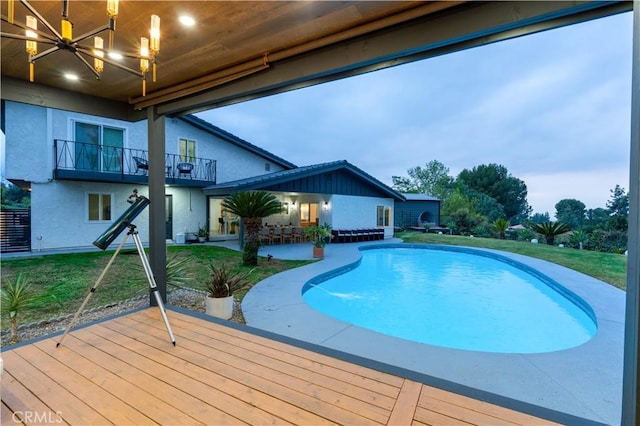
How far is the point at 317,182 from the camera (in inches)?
495

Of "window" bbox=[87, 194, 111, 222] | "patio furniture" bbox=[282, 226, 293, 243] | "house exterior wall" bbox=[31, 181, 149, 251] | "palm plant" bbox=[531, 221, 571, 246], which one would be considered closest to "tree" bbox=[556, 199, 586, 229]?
"palm plant" bbox=[531, 221, 571, 246]

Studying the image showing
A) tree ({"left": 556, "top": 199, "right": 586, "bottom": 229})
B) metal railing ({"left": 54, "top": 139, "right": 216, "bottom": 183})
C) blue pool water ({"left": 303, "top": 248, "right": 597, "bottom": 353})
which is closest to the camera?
blue pool water ({"left": 303, "top": 248, "right": 597, "bottom": 353})

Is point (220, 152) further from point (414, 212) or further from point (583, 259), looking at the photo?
point (583, 259)

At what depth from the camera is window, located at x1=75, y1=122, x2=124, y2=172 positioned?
10.1m

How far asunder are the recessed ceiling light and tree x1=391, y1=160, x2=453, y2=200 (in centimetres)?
3840

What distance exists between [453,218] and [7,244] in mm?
22836

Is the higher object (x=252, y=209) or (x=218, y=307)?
(x=252, y=209)

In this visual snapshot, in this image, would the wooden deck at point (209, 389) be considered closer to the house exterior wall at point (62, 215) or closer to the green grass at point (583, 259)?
the green grass at point (583, 259)

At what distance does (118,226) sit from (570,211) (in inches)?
1197

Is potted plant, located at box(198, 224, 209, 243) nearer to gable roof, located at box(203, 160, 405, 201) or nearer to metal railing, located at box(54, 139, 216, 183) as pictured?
gable roof, located at box(203, 160, 405, 201)

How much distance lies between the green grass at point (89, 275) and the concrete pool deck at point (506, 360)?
1697 millimetres

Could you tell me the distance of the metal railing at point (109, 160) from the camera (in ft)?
32.2

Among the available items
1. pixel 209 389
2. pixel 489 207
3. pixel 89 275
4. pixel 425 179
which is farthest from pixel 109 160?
pixel 425 179

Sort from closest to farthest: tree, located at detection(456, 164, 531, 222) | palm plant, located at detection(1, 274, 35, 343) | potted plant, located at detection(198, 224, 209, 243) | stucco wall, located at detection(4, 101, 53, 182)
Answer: palm plant, located at detection(1, 274, 35, 343), stucco wall, located at detection(4, 101, 53, 182), potted plant, located at detection(198, 224, 209, 243), tree, located at detection(456, 164, 531, 222)
